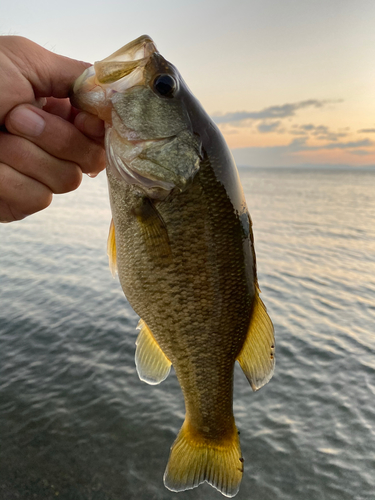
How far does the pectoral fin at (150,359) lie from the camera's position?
7.62 ft

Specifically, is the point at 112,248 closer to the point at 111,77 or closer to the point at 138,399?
the point at 111,77

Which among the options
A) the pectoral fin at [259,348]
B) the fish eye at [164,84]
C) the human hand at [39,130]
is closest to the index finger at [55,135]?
the human hand at [39,130]

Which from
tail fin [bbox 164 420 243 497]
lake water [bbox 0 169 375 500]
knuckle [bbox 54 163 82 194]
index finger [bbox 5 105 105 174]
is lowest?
lake water [bbox 0 169 375 500]

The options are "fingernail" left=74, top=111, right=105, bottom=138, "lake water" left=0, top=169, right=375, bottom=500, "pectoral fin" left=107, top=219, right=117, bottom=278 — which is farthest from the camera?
"lake water" left=0, top=169, right=375, bottom=500

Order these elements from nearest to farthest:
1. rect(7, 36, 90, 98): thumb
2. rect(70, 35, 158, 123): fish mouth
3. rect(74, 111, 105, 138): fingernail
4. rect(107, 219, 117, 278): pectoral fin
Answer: rect(70, 35, 158, 123): fish mouth → rect(7, 36, 90, 98): thumb → rect(74, 111, 105, 138): fingernail → rect(107, 219, 117, 278): pectoral fin

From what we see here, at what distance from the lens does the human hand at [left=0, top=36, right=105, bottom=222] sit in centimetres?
202

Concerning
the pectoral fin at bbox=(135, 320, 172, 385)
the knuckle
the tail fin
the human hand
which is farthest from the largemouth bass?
the tail fin

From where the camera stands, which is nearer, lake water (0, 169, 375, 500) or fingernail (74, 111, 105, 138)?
fingernail (74, 111, 105, 138)

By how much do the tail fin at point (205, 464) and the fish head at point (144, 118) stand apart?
5.29 feet

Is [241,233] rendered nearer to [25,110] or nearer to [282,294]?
[25,110]

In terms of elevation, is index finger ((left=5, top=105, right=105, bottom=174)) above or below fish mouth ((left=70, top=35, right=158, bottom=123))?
below

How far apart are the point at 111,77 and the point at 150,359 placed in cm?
158

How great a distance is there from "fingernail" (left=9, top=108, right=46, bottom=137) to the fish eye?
0.66 metres

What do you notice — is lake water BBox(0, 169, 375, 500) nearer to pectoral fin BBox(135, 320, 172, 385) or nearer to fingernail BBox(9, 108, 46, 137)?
pectoral fin BBox(135, 320, 172, 385)
